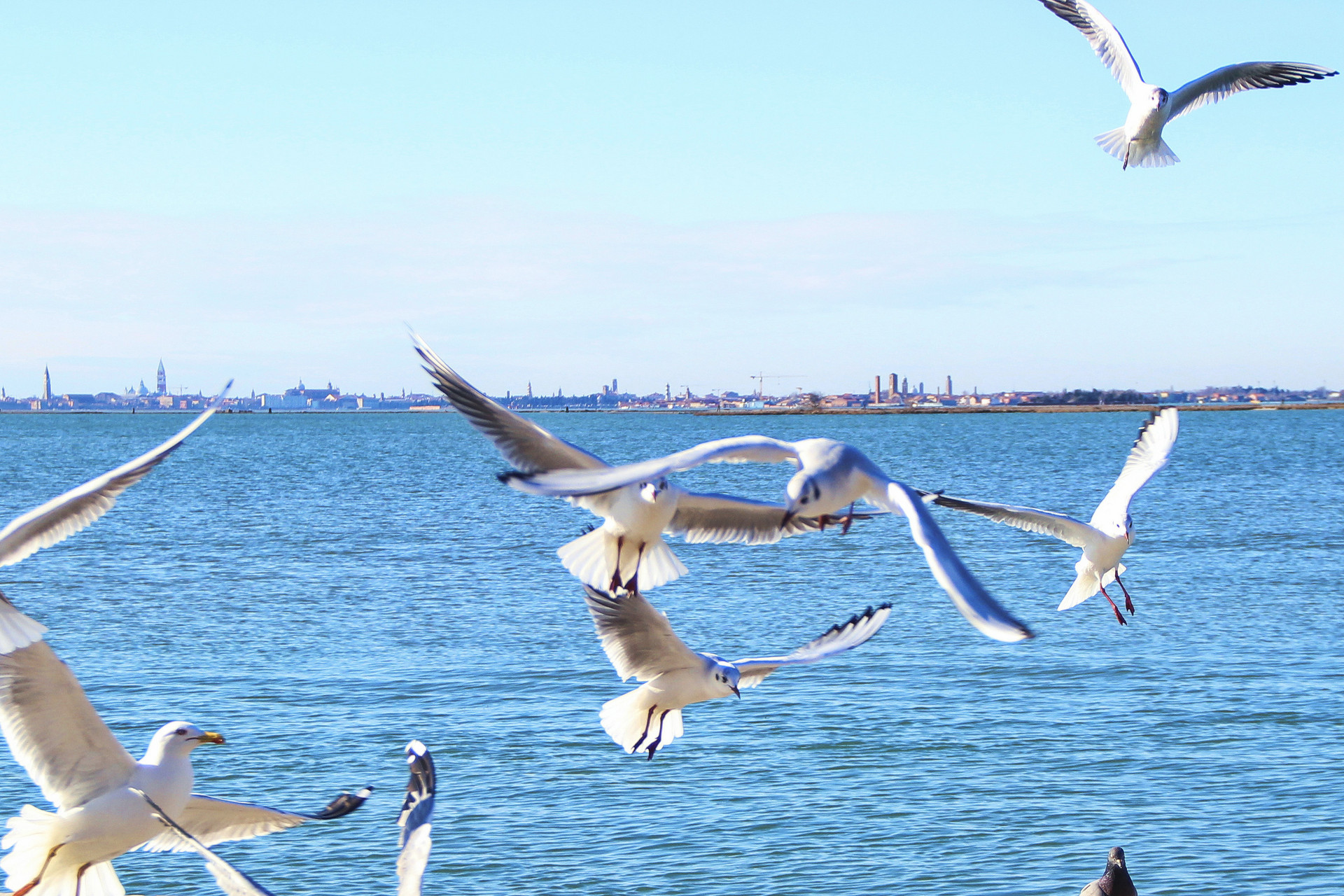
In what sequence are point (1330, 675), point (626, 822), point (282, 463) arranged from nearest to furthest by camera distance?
point (626, 822) → point (1330, 675) → point (282, 463)

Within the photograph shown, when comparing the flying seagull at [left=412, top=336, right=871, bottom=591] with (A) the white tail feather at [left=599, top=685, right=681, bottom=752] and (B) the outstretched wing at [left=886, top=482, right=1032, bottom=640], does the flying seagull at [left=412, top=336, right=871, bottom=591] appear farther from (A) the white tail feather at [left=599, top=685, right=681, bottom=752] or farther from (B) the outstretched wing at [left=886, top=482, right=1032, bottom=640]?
(B) the outstretched wing at [left=886, top=482, right=1032, bottom=640]

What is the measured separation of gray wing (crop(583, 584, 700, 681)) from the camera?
29.6ft

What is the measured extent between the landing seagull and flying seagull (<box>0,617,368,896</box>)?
2144 mm

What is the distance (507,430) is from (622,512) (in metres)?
0.79

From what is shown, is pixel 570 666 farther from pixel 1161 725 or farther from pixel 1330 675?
pixel 1330 675

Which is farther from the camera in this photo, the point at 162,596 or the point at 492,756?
the point at 162,596

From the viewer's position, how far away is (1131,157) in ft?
33.3

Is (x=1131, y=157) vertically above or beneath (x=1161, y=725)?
above

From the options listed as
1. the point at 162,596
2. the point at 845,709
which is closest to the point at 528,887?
the point at 845,709

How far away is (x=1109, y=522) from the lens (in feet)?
33.1

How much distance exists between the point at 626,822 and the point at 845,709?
258 inches

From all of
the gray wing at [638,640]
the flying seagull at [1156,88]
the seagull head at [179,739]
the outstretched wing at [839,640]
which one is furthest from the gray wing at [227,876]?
the flying seagull at [1156,88]

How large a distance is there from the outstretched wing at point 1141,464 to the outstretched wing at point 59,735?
21.9 feet

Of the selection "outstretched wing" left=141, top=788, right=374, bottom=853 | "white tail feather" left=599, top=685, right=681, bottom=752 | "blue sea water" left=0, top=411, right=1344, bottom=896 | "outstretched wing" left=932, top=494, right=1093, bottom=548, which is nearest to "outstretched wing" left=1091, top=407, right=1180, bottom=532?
"outstretched wing" left=932, top=494, right=1093, bottom=548
